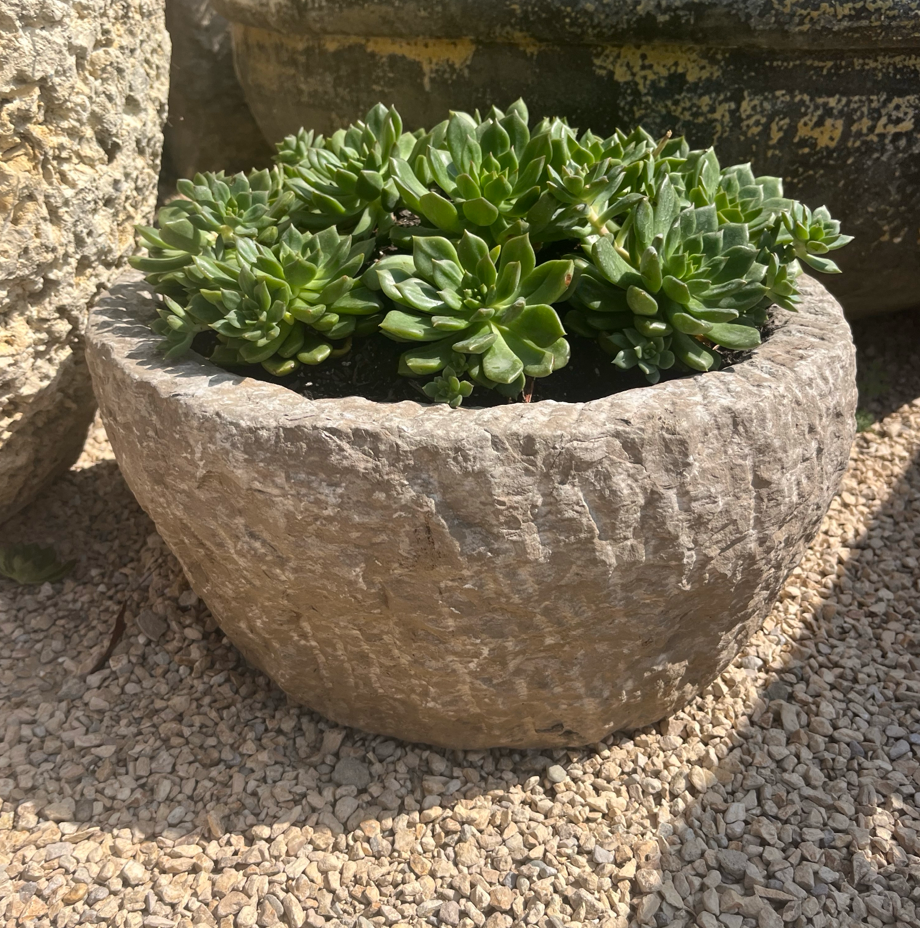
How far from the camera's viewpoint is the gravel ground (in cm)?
143

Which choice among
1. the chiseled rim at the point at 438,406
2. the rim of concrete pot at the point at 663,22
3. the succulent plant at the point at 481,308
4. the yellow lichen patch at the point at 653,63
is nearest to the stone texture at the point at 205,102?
the rim of concrete pot at the point at 663,22

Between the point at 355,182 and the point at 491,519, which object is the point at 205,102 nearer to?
the point at 355,182

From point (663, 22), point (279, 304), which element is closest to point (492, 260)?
point (279, 304)

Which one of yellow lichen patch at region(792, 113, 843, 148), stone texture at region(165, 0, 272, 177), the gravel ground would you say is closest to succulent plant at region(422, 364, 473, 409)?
the gravel ground

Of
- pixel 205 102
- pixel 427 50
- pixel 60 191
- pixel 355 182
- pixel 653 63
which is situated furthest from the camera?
pixel 205 102

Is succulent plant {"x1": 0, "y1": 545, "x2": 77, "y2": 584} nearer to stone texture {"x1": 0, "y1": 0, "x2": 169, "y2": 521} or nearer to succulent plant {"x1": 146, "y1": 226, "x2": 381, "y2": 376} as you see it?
stone texture {"x1": 0, "y1": 0, "x2": 169, "y2": 521}

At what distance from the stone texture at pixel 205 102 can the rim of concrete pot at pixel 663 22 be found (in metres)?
1.29

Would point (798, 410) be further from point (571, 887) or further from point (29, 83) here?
point (29, 83)

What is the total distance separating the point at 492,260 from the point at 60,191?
3.20 ft

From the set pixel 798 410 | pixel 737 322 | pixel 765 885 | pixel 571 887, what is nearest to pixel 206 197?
pixel 737 322

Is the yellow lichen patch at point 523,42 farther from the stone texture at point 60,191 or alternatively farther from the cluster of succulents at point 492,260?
the stone texture at point 60,191

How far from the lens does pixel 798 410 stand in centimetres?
135

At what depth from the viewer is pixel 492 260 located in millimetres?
1372

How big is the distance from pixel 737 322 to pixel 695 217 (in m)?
0.21
